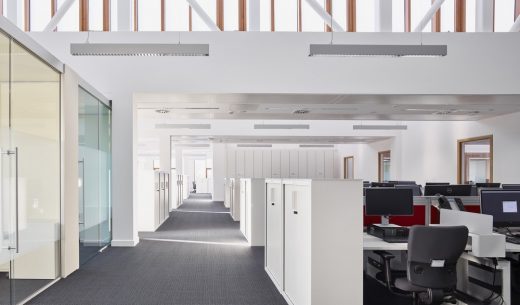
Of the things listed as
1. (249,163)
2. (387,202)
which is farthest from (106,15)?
(249,163)

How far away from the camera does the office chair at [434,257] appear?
11.4 feet

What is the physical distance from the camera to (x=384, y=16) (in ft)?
28.0

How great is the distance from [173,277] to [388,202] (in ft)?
8.96

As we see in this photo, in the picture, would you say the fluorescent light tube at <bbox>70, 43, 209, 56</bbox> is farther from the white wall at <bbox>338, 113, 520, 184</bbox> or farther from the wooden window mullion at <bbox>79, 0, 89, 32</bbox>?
the white wall at <bbox>338, 113, 520, 184</bbox>

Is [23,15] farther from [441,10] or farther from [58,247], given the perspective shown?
[441,10]

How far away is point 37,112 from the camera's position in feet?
15.9

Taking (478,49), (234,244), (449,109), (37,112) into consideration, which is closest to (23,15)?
(37,112)

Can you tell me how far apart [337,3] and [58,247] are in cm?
727

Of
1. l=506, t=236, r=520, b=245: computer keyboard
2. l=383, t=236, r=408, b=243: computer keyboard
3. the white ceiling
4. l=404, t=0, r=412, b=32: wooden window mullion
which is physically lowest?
l=506, t=236, r=520, b=245: computer keyboard

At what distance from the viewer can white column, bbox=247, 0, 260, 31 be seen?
28.8 ft

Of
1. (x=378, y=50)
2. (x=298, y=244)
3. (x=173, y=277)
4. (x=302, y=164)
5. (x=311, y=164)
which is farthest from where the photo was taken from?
(x=311, y=164)

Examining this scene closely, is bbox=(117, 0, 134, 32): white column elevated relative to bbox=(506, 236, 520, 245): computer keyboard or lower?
elevated

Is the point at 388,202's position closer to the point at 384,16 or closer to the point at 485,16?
→ the point at 384,16

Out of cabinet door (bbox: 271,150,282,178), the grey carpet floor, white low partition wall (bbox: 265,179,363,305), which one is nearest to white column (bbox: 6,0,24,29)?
the grey carpet floor
